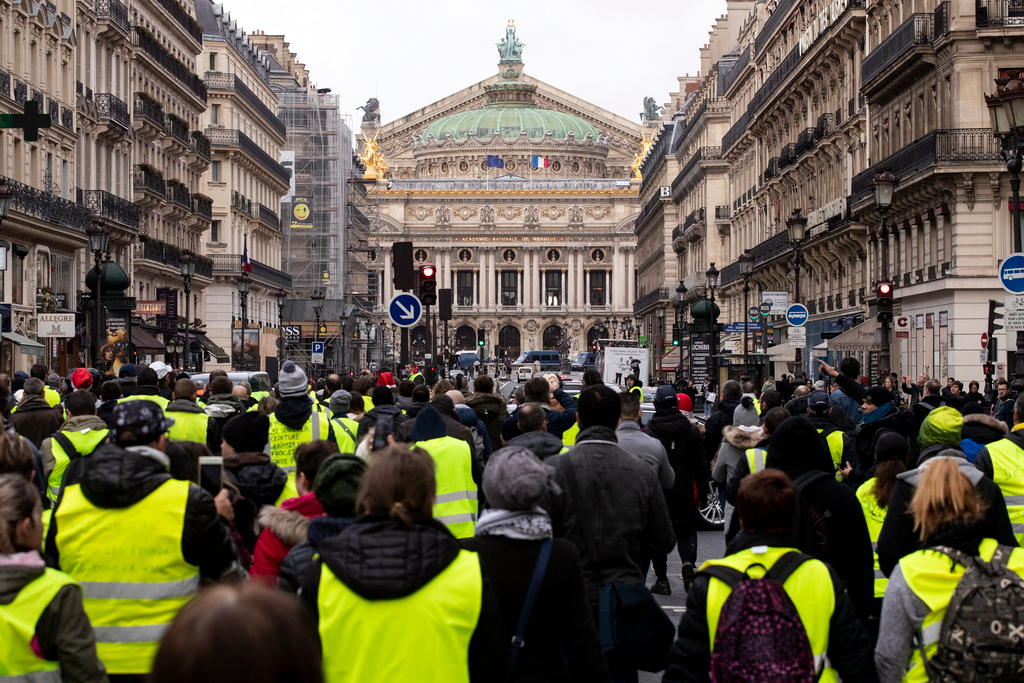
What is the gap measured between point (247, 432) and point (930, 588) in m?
3.86

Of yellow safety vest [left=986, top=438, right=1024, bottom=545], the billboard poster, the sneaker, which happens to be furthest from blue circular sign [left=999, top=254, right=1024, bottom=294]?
the billboard poster

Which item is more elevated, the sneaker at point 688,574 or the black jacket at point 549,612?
the black jacket at point 549,612

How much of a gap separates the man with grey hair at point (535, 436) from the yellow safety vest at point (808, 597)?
439 centimetres

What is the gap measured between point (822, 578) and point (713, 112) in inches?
2852

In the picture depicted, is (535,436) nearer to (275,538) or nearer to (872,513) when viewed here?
(872,513)

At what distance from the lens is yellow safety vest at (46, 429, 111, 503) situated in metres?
11.1

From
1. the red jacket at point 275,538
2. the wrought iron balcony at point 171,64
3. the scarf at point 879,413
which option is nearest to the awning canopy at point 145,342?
the wrought iron balcony at point 171,64

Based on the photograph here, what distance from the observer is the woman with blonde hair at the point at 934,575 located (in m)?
6.14

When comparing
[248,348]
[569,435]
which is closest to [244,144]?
[248,348]

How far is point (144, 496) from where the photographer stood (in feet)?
21.4

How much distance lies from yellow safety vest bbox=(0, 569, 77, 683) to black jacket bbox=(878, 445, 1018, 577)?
11.1 ft

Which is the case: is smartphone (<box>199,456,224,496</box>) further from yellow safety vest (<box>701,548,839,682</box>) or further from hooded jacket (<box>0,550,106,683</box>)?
yellow safety vest (<box>701,548,839,682</box>)

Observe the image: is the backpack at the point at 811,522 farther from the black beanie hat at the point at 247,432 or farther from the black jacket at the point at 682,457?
the black jacket at the point at 682,457

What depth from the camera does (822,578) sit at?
19.6 feet
